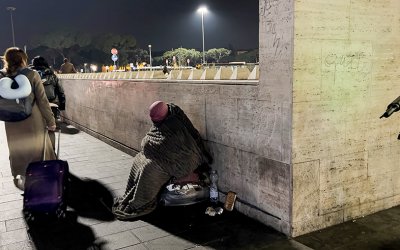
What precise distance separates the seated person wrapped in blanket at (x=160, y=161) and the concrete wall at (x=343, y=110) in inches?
57.5

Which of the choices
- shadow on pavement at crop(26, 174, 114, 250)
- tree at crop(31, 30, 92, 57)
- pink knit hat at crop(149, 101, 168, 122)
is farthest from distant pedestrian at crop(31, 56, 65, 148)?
tree at crop(31, 30, 92, 57)

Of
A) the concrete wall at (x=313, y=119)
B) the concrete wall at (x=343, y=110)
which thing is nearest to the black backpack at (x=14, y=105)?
the concrete wall at (x=313, y=119)

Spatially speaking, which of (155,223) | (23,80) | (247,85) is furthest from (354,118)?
(23,80)

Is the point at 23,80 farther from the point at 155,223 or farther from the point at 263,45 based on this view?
the point at 263,45

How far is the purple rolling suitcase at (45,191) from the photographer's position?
4.62 m

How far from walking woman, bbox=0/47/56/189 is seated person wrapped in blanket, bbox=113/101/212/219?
1.63 metres

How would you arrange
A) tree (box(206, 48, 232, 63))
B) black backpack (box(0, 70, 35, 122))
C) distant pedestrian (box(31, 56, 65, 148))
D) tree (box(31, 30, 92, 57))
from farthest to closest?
tree (box(206, 48, 232, 63)) → tree (box(31, 30, 92, 57)) → distant pedestrian (box(31, 56, 65, 148)) → black backpack (box(0, 70, 35, 122))

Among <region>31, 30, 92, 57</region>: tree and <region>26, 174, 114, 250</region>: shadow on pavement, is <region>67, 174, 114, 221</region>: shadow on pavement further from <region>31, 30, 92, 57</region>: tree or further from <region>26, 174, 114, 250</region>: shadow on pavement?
<region>31, 30, 92, 57</region>: tree

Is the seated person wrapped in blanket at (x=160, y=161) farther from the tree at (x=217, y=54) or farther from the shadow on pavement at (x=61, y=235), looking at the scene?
the tree at (x=217, y=54)

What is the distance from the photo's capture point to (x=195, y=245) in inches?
155

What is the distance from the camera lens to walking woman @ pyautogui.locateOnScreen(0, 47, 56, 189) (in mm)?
5438

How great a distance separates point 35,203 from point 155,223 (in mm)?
1475

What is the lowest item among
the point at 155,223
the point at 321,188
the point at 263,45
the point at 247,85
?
the point at 155,223

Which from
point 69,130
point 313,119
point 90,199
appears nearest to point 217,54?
point 69,130
